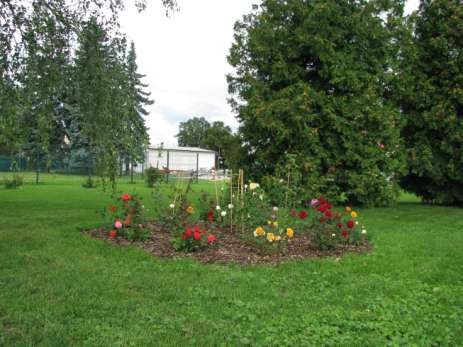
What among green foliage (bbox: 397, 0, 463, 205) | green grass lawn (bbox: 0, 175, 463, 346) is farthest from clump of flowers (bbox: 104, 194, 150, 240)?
green foliage (bbox: 397, 0, 463, 205)

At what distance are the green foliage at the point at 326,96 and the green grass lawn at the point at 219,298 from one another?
4.97 metres

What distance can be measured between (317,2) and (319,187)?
483 cm

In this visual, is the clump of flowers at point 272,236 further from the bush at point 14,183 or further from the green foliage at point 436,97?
the bush at point 14,183

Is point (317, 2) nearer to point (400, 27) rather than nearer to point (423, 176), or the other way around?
point (400, 27)

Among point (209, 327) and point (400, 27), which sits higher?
point (400, 27)

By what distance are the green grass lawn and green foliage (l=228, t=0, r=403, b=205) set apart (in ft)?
16.3

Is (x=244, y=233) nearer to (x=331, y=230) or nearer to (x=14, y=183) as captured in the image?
(x=331, y=230)

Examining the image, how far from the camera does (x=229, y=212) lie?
732cm

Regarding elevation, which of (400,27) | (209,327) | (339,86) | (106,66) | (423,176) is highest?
(400,27)

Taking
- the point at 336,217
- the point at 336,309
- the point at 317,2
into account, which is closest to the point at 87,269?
the point at 336,309

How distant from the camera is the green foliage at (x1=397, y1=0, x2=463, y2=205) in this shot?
37.0ft

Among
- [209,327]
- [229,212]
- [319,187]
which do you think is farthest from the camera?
[319,187]

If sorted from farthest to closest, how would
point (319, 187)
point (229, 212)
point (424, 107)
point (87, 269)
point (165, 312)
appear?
1. point (424, 107)
2. point (319, 187)
3. point (229, 212)
4. point (87, 269)
5. point (165, 312)

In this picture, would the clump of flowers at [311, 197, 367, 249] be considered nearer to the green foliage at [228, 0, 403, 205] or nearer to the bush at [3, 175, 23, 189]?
the green foliage at [228, 0, 403, 205]
